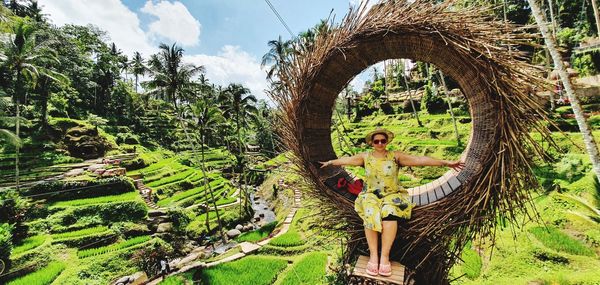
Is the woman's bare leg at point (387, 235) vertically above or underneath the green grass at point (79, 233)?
above

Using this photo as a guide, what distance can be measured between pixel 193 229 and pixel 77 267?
5.60 meters

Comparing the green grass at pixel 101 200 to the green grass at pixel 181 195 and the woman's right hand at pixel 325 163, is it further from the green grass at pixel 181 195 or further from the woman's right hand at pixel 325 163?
the woman's right hand at pixel 325 163

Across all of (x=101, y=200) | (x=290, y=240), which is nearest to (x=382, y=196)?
(x=290, y=240)

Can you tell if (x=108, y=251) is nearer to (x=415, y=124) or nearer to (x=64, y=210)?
(x=64, y=210)

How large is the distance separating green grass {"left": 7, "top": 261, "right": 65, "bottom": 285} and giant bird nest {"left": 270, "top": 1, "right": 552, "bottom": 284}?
1179 cm

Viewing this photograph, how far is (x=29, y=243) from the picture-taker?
37.3 feet

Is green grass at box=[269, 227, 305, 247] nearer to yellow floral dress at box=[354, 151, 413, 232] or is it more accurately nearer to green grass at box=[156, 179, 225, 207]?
yellow floral dress at box=[354, 151, 413, 232]

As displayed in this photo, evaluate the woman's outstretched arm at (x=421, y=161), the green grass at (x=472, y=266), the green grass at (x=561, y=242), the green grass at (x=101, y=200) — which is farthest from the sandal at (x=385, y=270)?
the green grass at (x=101, y=200)

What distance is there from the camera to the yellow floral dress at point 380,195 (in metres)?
1.83

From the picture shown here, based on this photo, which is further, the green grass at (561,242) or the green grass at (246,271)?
the green grass at (246,271)

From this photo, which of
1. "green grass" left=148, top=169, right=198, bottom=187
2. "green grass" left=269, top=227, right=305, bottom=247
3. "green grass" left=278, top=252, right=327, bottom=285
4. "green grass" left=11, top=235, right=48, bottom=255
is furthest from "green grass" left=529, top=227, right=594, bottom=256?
"green grass" left=148, top=169, right=198, bottom=187

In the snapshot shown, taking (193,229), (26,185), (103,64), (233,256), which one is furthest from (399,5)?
(103,64)

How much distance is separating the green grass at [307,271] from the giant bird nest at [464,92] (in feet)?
14.5

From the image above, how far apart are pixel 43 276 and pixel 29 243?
2771mm
